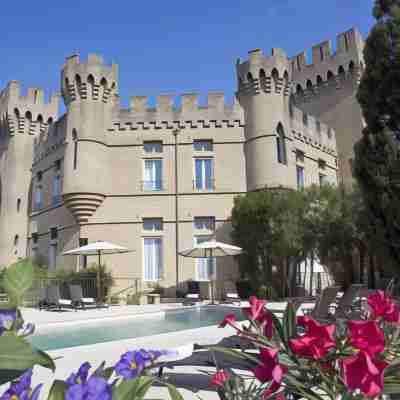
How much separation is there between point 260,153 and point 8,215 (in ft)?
49.9

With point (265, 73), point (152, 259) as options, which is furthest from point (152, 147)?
point (265, 73)

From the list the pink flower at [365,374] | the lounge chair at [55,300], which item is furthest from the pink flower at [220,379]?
the lounge chair at [55,300]

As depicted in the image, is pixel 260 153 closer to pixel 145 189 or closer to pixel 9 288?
pixel 145 189

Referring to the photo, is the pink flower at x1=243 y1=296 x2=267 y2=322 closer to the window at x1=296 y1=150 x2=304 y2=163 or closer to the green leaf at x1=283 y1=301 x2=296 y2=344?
the green leaf at x1=283 y1=301 x2=296 y2=344

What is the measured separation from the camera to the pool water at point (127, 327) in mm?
9087

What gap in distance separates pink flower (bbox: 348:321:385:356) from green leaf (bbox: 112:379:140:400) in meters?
0.56

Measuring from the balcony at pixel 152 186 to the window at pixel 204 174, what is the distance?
170cm

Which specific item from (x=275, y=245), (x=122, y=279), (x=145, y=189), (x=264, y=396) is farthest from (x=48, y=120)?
(x=264, y=396)

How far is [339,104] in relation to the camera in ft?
84.5

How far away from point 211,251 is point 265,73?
355 inches

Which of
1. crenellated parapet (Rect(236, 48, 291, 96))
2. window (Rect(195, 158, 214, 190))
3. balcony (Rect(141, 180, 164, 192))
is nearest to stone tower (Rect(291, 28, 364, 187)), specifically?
crenellated parapet (Rect(236, 48, 291, 96))

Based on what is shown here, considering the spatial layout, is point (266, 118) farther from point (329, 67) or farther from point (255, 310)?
point (255, 310)

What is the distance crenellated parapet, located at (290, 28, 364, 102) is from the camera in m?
25.0

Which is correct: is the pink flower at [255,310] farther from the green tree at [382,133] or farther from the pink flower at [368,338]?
Answer: the green tree at [382,133]
